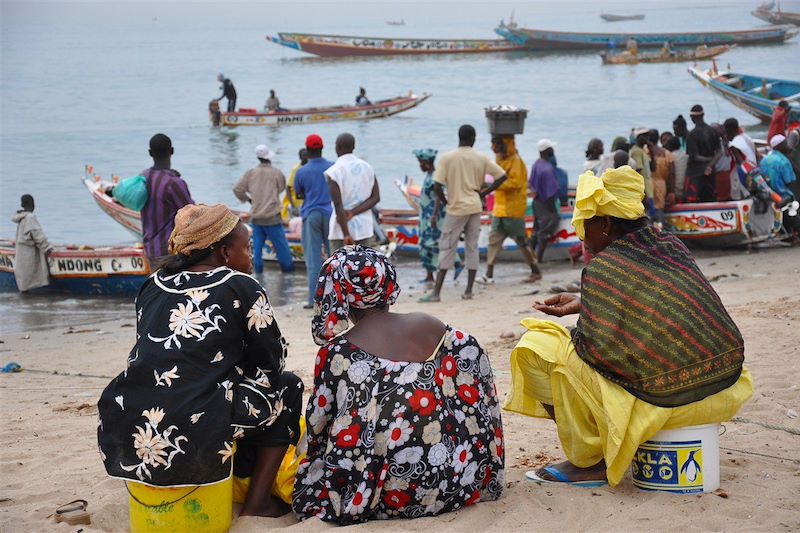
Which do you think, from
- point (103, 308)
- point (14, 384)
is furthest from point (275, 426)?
point (103, 308)

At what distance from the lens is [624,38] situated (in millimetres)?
61844

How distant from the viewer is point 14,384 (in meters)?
7.02

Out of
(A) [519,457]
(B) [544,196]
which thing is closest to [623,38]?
(B) [544,196]

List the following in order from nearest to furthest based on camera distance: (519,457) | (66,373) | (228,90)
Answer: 1. (519,457)
2. (66,373)
3. (228,90)

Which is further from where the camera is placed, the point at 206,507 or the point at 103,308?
the point at 103,308

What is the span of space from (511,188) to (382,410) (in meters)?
6.98

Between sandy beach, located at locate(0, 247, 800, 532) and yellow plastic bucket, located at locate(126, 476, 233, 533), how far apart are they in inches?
6.8

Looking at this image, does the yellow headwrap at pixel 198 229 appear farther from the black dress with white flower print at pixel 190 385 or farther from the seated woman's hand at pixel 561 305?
the seated woman's hand at pixel 561 305

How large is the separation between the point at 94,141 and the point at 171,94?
1967cm

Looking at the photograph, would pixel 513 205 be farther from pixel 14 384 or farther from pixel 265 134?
pixel 265 134

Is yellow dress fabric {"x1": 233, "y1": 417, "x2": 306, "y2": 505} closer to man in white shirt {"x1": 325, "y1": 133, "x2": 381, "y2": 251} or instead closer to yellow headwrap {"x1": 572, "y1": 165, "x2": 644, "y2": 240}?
yellow headwrap {"x1": 572, "y1": 165, "x2": 644, "y2": 240}

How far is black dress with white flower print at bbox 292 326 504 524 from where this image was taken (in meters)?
3.78

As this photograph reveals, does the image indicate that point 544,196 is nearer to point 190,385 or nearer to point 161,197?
point 161,197

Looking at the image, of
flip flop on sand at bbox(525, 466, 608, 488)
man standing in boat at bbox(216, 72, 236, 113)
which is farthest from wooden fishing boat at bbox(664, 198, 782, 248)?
man standing in boat at bbox(216, 72, 236, 113)
